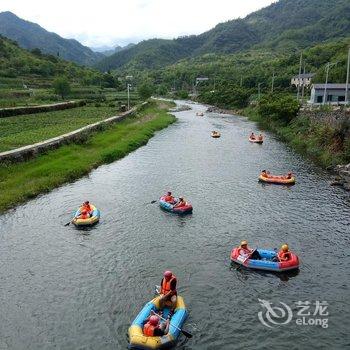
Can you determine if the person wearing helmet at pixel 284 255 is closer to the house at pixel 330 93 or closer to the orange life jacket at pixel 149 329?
the orange life jacket at pixel 149 329

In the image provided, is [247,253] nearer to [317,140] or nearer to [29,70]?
[317,140]

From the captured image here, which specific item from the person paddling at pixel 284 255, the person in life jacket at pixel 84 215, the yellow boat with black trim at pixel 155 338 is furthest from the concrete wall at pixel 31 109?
the yellow boat with black trim at pixel 155 338

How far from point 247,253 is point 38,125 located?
A: 51309 mm

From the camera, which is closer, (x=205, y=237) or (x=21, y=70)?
(x=205, y=237)

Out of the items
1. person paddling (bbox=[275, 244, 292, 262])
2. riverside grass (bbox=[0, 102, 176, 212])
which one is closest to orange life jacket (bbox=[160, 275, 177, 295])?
person paddling (bbox=[275, 244, 292, 262])

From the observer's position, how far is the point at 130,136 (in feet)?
227

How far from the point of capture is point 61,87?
382 feet

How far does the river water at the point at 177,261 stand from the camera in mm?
19281

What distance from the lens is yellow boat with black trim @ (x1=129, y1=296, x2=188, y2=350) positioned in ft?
58.4

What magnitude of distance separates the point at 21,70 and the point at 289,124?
314ft

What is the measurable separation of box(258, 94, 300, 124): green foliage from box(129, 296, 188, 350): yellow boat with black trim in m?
61.8

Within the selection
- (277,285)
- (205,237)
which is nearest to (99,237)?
(205,237)

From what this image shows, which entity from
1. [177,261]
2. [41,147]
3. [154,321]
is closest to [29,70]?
[41,147]

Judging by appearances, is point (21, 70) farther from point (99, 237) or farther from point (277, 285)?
point (277, 285)
